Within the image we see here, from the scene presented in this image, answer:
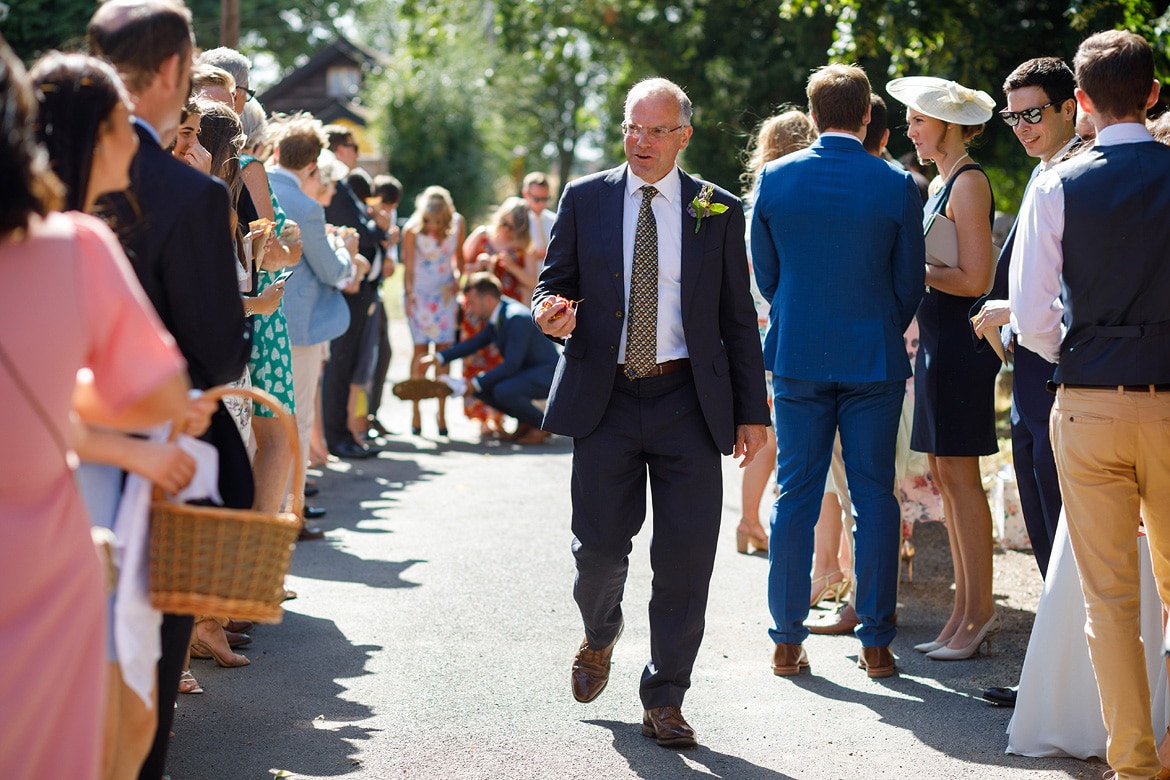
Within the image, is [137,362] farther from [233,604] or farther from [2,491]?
[233,604]

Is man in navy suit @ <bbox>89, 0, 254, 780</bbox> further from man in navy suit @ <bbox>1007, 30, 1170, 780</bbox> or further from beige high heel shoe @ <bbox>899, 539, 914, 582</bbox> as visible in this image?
beige high heel shoe @ <bbox>899, 539, 914, 582</bbox>

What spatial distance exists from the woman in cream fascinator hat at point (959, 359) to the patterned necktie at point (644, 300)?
5.33 ft

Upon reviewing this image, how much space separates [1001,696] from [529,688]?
195 centimetres

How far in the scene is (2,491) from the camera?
2555mm

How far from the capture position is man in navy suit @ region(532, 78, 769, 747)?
16.4ft

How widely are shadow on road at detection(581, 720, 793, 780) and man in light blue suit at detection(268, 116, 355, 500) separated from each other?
3.23 metres

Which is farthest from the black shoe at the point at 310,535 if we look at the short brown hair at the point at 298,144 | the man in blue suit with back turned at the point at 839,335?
the man in blue suit with back turned at the point at 839,335

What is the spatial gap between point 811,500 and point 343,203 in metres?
6.37

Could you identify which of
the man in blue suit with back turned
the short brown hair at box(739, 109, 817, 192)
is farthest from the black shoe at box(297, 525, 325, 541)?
the short brown hair at box(739, 109, 817, 192)

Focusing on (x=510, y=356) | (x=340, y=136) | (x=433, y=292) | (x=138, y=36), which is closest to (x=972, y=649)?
(x=138, y=36)

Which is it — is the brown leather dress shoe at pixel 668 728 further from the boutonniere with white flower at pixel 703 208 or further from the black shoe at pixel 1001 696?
the boutonniere with white flower at pixel 703 208

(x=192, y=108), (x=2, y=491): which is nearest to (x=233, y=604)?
(x=2, y=491)

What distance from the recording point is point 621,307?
16.4 feet

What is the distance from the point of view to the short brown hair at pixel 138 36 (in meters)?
3.18
